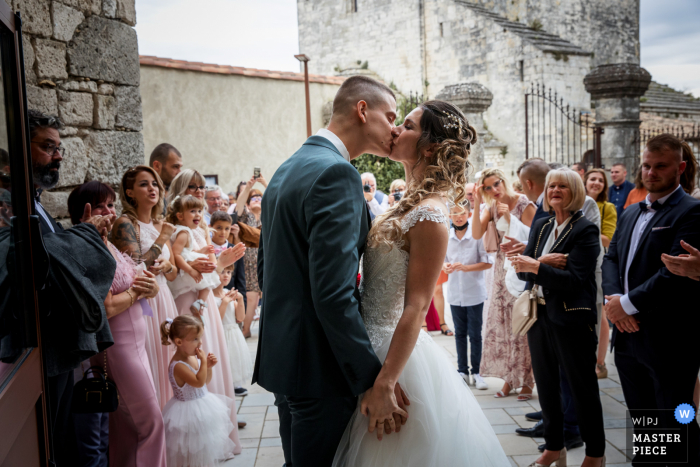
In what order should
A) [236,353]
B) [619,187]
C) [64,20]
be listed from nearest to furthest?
[64,20] → [236,353] → [619,187]

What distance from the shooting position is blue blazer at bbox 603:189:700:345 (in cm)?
294

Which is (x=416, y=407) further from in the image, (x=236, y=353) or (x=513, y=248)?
(x=236, y=353)

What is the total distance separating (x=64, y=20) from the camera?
3.77 m

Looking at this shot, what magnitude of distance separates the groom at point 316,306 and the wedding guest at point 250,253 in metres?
4.85

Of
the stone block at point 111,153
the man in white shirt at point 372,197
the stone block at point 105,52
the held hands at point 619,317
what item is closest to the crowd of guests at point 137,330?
the stone block at point 111,153

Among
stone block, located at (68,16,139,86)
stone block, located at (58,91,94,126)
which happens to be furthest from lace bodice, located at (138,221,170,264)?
stone block, located at (68,16,139,86)

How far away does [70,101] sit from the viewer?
3852 mm

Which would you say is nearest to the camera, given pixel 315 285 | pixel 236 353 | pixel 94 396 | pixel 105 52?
pixel 315 285

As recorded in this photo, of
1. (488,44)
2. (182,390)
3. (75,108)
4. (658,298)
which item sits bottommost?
(182,390)

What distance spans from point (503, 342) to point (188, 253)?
114 inches

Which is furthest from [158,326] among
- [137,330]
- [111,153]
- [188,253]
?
[111,153]

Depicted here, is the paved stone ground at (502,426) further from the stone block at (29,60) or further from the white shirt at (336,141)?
the stone block at (29,60)

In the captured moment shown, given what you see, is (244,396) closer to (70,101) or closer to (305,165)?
(70,101)

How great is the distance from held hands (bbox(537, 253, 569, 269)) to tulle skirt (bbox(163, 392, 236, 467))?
7.42ft
